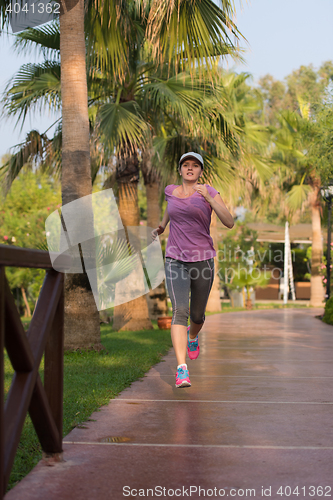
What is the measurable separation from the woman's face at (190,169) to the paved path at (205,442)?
1.87 m

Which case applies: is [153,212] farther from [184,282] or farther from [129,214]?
[184,282]

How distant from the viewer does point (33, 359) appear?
2.47m

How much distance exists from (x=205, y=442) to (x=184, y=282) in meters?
1.78

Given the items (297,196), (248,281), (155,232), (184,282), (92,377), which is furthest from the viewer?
(248,281)

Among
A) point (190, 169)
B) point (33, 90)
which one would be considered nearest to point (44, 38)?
point (33, 90)

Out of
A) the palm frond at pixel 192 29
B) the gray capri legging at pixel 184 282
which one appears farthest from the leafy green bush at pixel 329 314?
the gray capri legging at pixel 184 282

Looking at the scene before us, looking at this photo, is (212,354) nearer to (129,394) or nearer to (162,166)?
(129,394)

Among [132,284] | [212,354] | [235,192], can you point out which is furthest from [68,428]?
[235,192]

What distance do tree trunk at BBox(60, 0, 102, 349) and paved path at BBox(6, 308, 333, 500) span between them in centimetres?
227

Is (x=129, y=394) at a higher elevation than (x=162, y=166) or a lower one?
lower

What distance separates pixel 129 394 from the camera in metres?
4.77

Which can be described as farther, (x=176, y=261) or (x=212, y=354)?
(x=212, y=354)

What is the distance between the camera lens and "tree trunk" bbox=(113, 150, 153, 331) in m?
11.9

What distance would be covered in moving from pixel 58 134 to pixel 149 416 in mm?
8564
